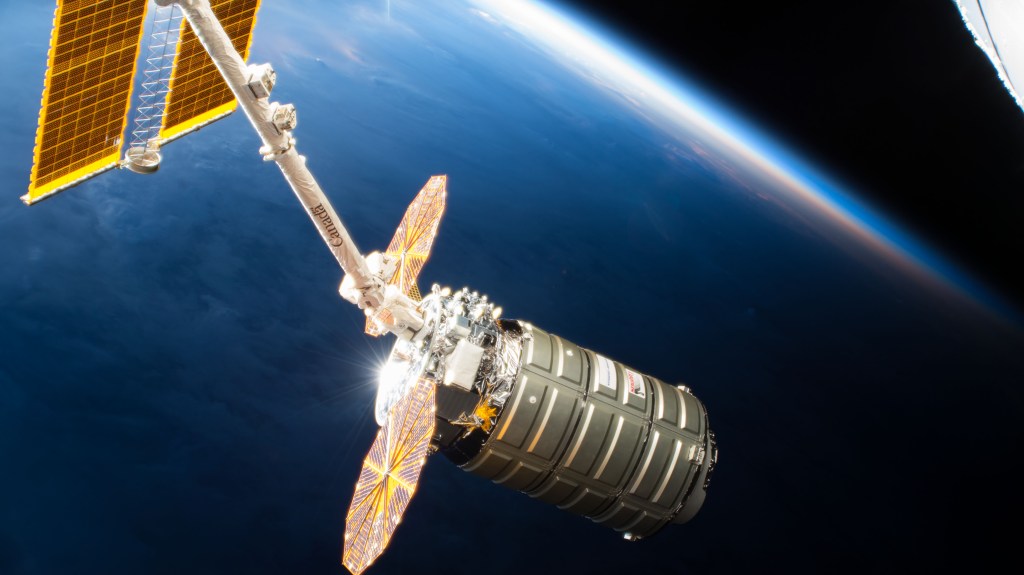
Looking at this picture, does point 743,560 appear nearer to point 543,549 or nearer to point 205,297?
point 543,549

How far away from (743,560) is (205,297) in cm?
1653

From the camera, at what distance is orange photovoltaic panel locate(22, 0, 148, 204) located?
5422mm

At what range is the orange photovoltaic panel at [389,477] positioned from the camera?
7117mm

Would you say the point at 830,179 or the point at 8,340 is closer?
the point at 8,340

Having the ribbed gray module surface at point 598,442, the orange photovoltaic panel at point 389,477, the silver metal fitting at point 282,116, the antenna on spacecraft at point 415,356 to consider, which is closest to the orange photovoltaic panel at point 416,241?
the antenna on spacecraft at point 415,356

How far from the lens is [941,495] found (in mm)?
19859

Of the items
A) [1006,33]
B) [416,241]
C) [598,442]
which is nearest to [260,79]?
[416,241]

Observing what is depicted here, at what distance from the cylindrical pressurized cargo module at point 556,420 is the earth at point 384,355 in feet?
15.9

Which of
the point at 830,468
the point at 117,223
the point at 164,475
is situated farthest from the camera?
the point at 830,468

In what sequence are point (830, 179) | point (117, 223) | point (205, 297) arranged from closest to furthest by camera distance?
point (205, 297)
point (117, 223)
point (830, 179)

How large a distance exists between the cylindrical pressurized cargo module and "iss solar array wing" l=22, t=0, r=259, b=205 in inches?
170

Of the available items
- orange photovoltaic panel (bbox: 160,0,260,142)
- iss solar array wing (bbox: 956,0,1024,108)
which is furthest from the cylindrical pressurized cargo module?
iss solar array wing (bbox: 956,0,1024,108)

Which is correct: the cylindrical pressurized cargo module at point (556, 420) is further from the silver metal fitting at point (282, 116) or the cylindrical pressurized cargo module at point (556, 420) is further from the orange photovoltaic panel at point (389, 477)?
the silver metal fitting at point (282, 116)

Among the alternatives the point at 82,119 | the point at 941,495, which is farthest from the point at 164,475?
the point at 941,495
